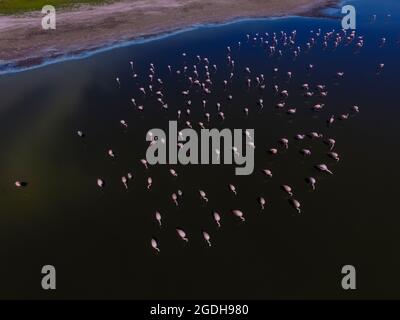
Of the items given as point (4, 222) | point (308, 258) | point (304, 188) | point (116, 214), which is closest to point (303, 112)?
point (304, 188)

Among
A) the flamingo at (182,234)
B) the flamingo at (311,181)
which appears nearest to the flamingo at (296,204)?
the flamingo at (311,181)

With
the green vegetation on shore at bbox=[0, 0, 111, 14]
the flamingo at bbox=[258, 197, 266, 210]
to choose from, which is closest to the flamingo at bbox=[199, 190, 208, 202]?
the flamingo at bbox=[258, 197, 266, 210]

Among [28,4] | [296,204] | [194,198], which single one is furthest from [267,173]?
[28,4]

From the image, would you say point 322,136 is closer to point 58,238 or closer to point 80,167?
point 80,167

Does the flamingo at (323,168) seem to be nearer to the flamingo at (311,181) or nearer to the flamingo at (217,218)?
the flamingo at (311,181)

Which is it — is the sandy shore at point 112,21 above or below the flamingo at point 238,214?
above

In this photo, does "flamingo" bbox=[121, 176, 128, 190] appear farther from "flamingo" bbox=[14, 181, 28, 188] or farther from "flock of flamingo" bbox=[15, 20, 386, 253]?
"flamingo" bbox=[14, 181, 28, 188]
